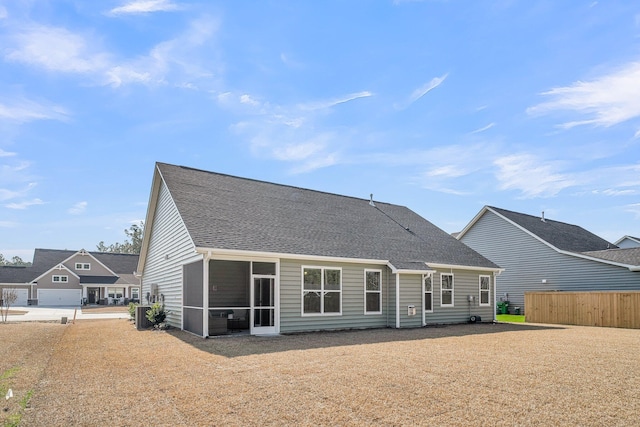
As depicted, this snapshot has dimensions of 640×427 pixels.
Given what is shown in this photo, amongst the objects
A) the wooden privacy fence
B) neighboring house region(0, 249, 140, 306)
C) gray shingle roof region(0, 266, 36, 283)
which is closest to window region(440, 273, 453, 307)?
the wooden privacy fence

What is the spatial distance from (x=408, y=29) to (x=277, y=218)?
306 inches

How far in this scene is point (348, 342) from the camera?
12.0 metres

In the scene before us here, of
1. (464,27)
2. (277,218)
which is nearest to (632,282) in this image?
(464,27)

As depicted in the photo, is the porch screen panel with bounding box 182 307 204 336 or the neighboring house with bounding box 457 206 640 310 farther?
the neighboring house with bounding box 457 206 640 310

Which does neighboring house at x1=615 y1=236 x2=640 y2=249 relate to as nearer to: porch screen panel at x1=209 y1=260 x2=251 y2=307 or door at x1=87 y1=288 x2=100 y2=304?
porch screen panel at x1=209 y1=260 x2=251 y2=307

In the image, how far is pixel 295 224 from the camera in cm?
1681

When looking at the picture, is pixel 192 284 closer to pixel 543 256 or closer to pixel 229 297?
pixel 229 297

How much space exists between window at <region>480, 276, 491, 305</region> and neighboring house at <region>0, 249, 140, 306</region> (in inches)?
1621

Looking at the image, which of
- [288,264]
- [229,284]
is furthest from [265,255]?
[229,284]

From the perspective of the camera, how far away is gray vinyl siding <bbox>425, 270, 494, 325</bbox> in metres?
18.3

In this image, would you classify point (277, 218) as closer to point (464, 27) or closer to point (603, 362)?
point (464, 27)

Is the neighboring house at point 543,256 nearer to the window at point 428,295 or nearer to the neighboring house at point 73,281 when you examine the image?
the window at point 428,295

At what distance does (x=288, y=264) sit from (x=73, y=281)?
43885 mm

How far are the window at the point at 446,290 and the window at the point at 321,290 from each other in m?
5.36
